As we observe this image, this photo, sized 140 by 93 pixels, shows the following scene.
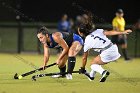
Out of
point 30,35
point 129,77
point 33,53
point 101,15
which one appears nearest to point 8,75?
point 129,77

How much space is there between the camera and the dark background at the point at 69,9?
37.2 metres

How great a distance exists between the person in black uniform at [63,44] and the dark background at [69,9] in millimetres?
21577

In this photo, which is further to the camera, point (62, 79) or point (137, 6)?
point (137, 6)

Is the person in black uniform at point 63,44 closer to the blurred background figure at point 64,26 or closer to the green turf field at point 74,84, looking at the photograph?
the green turf field at point 74,84

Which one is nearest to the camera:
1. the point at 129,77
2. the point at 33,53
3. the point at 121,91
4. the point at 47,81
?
the point at 121,91

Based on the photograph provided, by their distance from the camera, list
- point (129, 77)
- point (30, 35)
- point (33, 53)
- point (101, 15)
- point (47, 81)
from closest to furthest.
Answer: point (47, 81)
point (129, 77)
point (33, 53)
point (30, 35)
point (101, 15)

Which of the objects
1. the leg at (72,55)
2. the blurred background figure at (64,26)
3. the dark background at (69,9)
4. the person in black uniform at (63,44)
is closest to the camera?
the person in black uniform at (63,44)

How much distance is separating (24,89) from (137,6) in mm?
27629

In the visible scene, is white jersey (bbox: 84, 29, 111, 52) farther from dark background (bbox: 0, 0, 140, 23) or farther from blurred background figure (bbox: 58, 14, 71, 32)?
dark background (bbox: 0, 0, 140, 23)

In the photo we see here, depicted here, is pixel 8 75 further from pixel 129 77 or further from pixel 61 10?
pixel 61 10

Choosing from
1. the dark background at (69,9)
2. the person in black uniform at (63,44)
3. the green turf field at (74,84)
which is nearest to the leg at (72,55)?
the person in black uniform at (63,44)

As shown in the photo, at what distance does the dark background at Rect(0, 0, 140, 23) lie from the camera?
37.2 m

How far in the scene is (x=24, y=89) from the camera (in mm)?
11820

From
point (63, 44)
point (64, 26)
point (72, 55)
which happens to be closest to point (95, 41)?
point (63, 44)
